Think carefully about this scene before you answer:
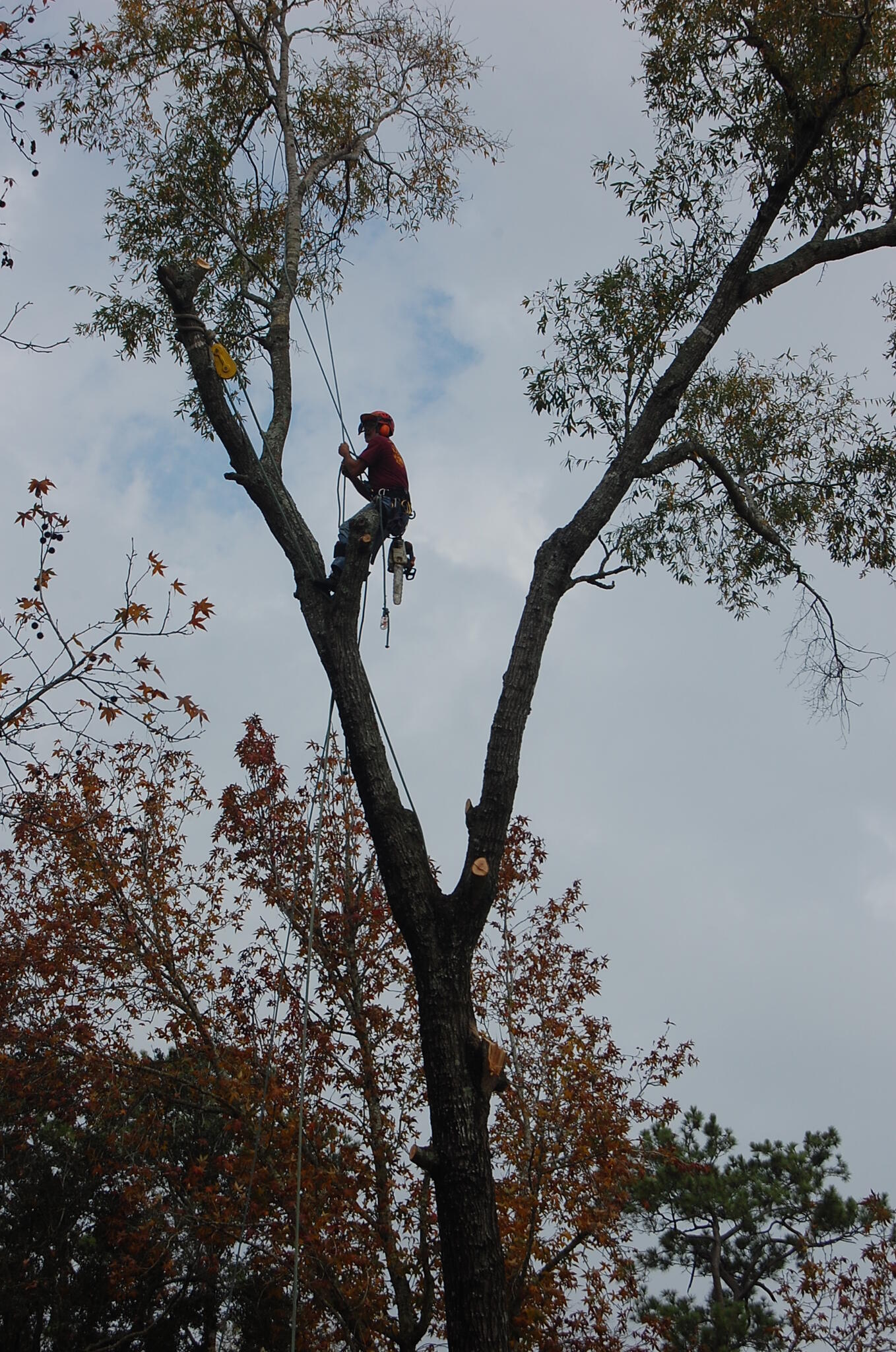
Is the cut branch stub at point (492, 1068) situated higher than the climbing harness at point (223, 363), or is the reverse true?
the climbing harness at point (223, 363)

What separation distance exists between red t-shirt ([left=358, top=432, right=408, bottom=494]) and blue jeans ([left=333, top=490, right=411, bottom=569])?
0.27 ft

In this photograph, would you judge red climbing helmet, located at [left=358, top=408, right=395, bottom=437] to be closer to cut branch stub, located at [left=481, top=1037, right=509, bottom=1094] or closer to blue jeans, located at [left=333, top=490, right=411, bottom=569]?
blue jeans, located at [left=333, top=490, right=411, bottom=569]

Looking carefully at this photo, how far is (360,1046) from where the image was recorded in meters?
9.30

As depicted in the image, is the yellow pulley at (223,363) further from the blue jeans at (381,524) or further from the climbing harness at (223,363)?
the blue jeans at (381,524)

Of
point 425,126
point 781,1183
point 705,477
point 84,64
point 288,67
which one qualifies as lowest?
point 781,1183

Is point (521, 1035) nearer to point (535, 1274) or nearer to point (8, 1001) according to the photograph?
point (535, 1274)

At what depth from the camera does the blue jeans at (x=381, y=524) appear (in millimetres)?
6055

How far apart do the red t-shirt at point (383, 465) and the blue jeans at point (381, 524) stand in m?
0.08

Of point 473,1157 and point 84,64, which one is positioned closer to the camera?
point 473,1157

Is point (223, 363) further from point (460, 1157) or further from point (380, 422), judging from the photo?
point (460, 1157)

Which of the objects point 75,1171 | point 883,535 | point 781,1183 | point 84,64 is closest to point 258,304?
point 84,64

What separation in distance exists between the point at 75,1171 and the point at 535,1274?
6362mm

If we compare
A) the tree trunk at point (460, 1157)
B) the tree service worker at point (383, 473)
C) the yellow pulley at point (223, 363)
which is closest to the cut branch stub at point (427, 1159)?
the tree trunk at point (460, 1157)

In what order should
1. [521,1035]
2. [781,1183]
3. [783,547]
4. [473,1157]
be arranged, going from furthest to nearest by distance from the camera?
[781,1183] → [521,1035] → [783,547] → [473,1157]
